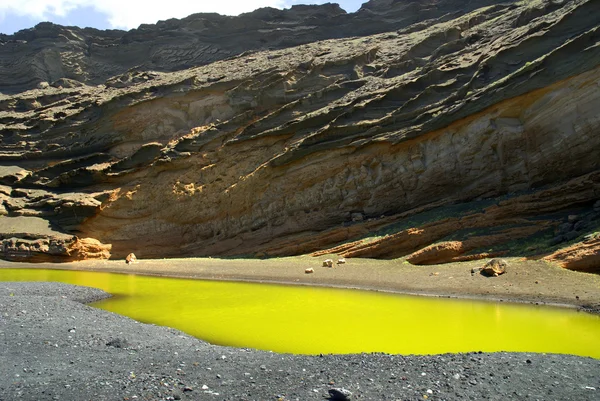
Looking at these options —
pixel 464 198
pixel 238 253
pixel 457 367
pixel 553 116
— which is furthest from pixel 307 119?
pixel 457 367

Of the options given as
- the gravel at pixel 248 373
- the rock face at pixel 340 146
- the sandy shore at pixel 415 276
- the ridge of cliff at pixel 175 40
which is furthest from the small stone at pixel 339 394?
the ridge of cliff at pixel 175 40

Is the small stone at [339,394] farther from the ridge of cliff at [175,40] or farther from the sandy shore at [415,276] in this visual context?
the ridge of cliff at [175,40]

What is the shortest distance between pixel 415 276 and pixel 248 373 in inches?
481

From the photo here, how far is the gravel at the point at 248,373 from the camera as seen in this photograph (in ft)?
22.6

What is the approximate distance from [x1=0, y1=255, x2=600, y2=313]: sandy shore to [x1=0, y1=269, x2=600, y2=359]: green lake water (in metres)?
0.86

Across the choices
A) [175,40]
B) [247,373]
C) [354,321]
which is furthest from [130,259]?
[175,40]

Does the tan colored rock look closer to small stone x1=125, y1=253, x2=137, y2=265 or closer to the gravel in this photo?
the gravel

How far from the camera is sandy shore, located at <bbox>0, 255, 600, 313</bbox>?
1490 centimetres

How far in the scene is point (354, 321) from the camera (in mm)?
13328

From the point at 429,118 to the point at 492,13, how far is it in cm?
1690

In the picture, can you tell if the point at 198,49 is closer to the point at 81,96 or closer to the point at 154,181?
the point at 81,96

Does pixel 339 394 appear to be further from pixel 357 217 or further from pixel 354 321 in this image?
pixel 357 217

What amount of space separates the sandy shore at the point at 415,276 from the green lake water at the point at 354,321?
2.81 ft

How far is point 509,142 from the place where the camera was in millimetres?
22766
